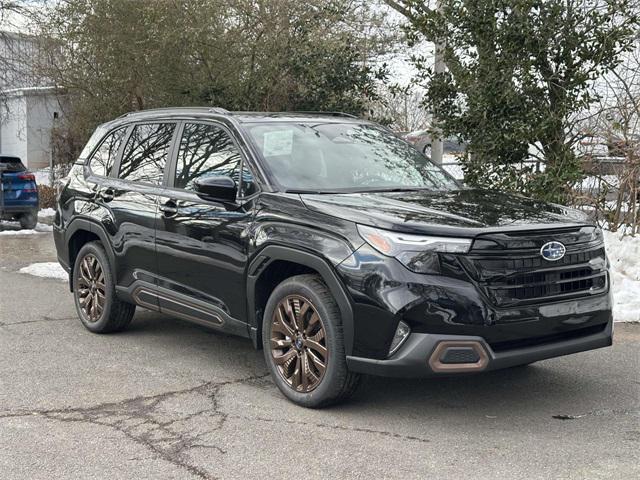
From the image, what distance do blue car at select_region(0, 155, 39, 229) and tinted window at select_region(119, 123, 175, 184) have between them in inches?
401

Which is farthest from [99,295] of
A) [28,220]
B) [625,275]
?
[28,220]

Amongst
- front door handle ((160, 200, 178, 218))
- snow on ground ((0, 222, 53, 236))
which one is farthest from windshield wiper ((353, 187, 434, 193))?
snow on ground ((0, 222, 53, 236))

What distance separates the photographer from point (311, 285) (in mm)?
4805

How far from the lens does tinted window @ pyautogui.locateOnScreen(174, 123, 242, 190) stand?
5680 mm

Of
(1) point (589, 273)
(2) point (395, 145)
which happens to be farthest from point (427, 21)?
(1) point (589, 273)

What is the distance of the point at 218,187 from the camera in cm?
529

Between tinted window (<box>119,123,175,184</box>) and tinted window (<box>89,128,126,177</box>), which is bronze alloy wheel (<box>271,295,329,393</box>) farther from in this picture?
tinted window (<box>89,128,126,177</box>)

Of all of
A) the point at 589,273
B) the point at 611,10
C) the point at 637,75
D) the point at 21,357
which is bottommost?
the point at 21,357

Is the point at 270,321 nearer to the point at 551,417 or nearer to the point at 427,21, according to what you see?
the point at 551,417

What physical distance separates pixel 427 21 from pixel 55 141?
1321cm

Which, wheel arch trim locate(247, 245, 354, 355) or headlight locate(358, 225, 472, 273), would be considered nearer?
headlight locate(358, 225, 472, 273)

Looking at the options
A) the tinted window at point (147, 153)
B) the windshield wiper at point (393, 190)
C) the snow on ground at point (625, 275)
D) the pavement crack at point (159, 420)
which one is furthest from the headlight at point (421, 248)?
the snow on ground at point (625, 275)

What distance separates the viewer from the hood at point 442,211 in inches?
176

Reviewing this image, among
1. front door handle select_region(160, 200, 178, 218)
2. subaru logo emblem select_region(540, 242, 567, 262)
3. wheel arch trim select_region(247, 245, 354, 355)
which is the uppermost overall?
front door handle select_region(160, 200, 178, 218)
